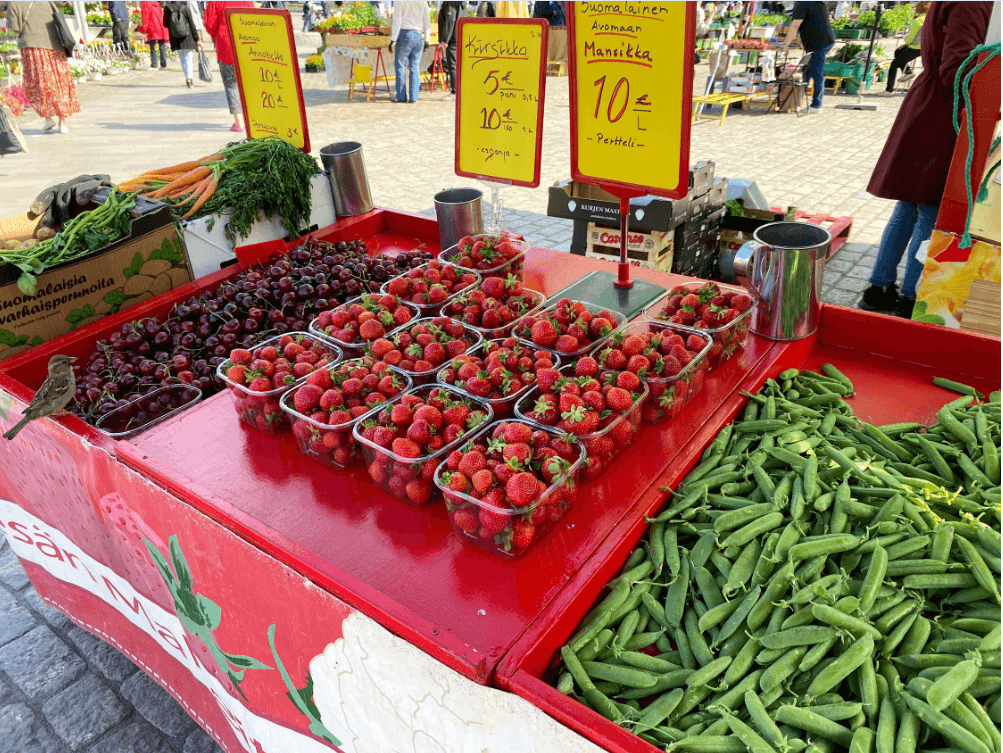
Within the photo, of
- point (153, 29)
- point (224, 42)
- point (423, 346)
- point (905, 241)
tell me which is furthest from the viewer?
point (153, 29)

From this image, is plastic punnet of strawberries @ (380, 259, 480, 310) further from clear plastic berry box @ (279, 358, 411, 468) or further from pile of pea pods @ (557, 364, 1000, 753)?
pile of pea pods @ (557, 364, 1000, 753)

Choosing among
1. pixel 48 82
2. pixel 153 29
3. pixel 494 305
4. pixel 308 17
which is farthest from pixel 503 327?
pixel 308 17

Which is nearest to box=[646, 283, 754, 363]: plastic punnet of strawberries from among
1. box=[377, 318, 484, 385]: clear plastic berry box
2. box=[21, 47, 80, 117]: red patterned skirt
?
box=[377, 318, 484, 385]: clear plastic berry box

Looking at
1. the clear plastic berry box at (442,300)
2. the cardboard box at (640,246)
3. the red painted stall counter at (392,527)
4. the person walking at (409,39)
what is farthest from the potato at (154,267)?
the person walking at (409,39)

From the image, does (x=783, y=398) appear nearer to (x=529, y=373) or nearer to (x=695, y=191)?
(x=529, y=373)

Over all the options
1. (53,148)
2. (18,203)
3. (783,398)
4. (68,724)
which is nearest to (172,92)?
Answer: (53,148)

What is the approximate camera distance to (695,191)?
5129 millimetres

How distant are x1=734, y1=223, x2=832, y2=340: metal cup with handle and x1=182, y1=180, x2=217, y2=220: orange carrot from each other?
8.60 ft

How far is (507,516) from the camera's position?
1.69 m

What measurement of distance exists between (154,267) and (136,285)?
0.40 ft

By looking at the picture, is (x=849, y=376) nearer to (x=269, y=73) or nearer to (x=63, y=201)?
(x=269, y=73)

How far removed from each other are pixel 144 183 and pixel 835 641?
155 inches

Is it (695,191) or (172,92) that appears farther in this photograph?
(172,92)

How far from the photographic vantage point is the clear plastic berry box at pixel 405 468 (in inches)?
73.4
